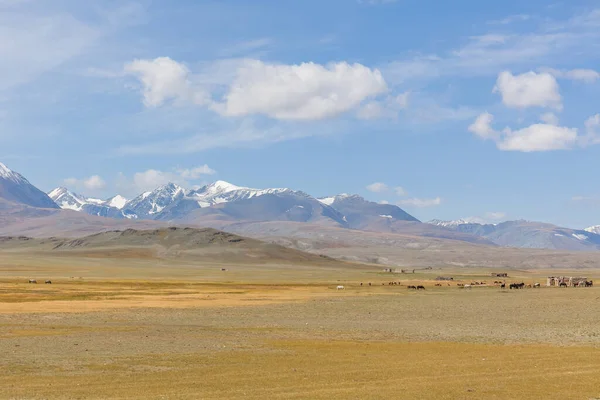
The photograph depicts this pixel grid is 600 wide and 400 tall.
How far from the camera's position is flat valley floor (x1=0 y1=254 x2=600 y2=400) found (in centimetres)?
2405

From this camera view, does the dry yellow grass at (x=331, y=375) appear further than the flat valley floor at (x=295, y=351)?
No

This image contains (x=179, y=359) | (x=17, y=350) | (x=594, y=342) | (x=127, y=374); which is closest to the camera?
(x=127, y=374)

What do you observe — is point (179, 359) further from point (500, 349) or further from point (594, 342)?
point (594, 342)

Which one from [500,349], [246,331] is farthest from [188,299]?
[500,349]

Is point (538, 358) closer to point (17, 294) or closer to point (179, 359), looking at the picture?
point (179, 359)

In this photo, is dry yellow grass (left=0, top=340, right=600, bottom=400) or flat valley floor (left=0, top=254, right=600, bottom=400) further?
flat valley floor (left=0, top=254, right=600, bottom=400)

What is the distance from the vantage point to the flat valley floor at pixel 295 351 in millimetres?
24047

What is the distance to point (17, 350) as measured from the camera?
33.4 meters

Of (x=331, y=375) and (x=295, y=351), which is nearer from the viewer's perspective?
(x=331, y=375)

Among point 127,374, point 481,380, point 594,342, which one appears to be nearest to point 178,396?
point 127,374

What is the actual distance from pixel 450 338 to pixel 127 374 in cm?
1955

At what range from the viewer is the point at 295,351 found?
112ft

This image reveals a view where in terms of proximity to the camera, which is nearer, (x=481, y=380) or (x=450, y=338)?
(x=481, y=380)

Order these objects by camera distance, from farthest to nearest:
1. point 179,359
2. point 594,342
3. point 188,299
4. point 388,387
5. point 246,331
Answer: point 188,299, point 246,331, point 594,342, point 179,359, point 388,387
